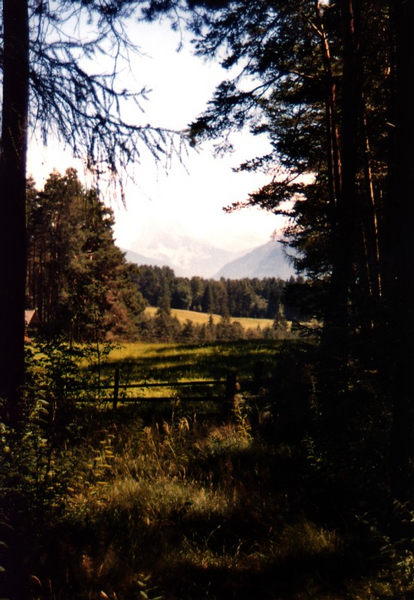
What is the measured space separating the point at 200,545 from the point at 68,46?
5.72m

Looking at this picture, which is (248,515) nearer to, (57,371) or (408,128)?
(57,371)

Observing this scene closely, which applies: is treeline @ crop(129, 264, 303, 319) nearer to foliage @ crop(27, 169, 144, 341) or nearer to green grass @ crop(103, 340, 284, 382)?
foliage @ crop(27, 169, 144, 341)

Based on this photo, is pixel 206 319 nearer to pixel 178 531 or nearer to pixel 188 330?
pixel 188 330

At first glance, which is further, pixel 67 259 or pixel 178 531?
pixel 67 259

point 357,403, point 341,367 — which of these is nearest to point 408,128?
point 341,367

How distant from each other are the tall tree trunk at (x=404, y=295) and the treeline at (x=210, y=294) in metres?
117

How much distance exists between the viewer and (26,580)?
361 cm

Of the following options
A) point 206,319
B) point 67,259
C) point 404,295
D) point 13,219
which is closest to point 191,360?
point 13,219

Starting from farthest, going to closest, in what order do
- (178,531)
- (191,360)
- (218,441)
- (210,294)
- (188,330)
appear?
(210,294) → (188,330) → (191,360) → (218,441) → (178,531)

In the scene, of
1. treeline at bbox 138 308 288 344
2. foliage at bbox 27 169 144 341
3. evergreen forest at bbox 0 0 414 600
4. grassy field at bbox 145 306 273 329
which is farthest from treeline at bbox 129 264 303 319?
evergreen forest at bbox 0 0 414 600

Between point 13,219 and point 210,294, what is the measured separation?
128562mm

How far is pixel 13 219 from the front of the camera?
5.24 m

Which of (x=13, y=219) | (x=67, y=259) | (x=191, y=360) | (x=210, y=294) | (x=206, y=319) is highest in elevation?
(x=210, y=294)

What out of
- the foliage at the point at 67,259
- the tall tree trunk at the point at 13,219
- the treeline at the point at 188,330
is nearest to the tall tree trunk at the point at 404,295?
the tall tree trunk at the point at 13,219
